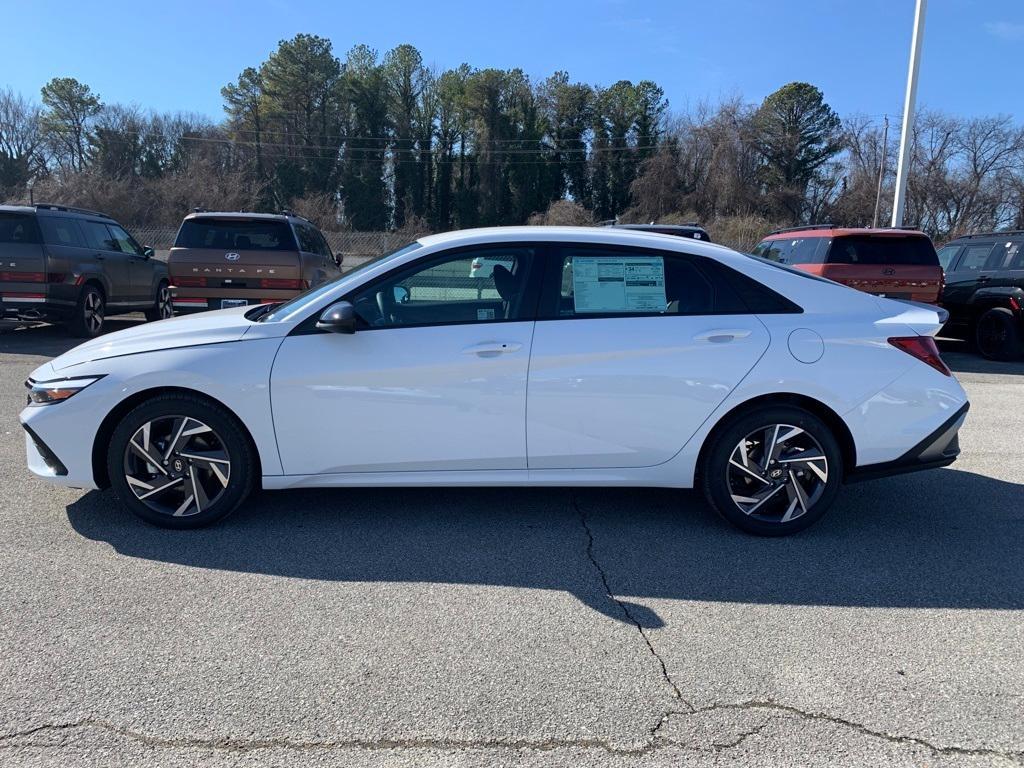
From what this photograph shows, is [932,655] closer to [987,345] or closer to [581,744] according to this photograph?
[581,744]

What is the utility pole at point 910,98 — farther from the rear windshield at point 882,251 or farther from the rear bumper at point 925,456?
the rear bumper at point 925,456

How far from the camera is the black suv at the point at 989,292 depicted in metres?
11.2

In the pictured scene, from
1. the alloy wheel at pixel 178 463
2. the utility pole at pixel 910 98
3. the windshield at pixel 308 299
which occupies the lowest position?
the alloy wheel at pixel 178 463

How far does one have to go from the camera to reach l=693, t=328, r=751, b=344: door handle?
4.16m

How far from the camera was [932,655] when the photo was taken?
3100 millimetres

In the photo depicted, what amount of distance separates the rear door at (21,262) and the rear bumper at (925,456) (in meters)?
11.0

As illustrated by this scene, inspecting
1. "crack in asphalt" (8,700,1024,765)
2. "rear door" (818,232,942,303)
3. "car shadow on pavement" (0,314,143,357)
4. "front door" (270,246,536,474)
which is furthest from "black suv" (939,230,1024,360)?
"car shadow on pavement" (0,314,143,357)

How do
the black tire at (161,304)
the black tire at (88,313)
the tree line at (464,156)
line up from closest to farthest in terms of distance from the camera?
the black tire at (88,313) → the black tire at (161,304) → the tree line at (464,156)

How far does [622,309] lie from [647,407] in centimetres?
57

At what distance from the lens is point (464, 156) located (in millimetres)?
67188

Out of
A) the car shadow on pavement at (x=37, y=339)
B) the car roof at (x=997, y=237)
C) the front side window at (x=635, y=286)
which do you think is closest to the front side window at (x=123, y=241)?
the car shadow on pavement at (x=37, y=339)

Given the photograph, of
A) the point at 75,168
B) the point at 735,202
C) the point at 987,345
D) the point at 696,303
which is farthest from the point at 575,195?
the point at 696,303

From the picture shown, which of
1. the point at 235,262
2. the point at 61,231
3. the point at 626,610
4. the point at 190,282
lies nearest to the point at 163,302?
the point at 61,231

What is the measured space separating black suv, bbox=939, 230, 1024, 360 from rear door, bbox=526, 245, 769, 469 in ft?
28.9
